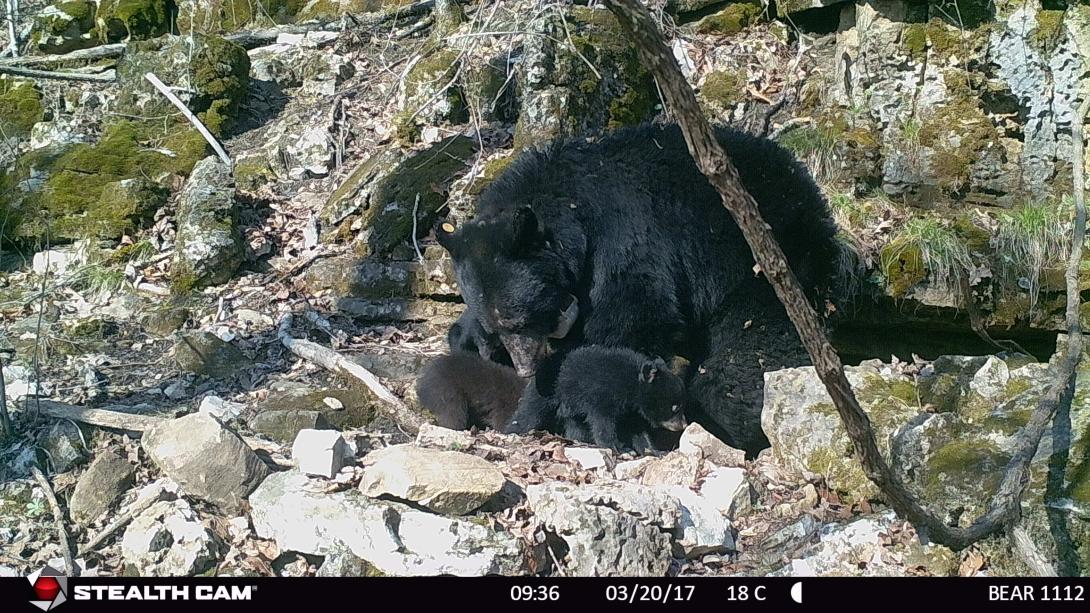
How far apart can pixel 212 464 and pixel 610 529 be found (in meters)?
1.91

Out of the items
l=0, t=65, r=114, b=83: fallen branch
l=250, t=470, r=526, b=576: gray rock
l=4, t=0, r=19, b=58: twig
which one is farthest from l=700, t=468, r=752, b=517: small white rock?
l=4, t=0, r=19, b=58: twig

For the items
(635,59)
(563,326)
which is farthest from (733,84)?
(563,326)

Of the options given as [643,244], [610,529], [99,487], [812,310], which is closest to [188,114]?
[643,244]

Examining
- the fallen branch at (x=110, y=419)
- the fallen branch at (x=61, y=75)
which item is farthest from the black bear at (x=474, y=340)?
the fallen branch at (x=61, y=75)

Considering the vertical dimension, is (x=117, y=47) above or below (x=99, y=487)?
above

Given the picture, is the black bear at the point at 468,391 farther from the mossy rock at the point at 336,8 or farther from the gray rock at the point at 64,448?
the mossy rock at the point at 336,8

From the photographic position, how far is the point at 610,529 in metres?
4.19

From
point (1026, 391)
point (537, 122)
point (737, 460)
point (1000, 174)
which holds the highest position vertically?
point (537, 122)

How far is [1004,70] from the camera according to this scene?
7.41m

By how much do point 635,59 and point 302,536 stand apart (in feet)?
18.1

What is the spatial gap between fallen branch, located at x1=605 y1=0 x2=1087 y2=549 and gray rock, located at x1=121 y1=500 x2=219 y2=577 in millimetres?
2688
